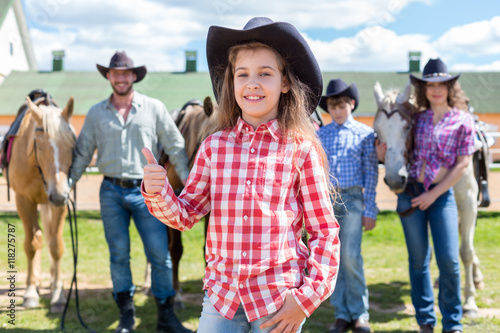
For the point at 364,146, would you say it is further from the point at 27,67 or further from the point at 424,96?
the point at 27,67

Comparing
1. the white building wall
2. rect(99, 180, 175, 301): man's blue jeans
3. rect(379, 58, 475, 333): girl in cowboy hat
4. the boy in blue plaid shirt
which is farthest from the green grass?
the white building wall

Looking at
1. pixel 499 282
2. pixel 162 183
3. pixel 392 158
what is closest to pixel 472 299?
pixel 499 282

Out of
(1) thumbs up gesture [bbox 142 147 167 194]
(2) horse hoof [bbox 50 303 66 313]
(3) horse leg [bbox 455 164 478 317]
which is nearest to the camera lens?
(1) thumbs up gesture [bbox 142 147 167 194]

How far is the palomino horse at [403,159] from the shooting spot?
378 cm

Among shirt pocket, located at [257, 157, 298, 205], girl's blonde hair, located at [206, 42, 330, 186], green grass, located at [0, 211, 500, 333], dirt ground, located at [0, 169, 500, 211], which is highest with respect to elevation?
girl's blonde hair, located at [206, 42, 330, 186]

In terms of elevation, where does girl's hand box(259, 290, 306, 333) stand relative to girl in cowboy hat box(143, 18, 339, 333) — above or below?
below

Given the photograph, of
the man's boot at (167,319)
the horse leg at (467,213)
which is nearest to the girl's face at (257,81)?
the man's boot at (167,319)

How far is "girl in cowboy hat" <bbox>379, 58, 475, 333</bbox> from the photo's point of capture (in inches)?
147

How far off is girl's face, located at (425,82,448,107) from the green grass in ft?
6.42

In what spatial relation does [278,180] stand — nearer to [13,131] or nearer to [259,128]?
[259,128]

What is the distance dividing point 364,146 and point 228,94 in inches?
90.2

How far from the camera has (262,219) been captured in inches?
71.6

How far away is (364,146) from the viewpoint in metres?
4.12

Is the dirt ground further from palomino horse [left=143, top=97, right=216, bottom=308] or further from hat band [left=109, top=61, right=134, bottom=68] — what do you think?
hat band [left=109, top=61, right=134, bottom=68]
